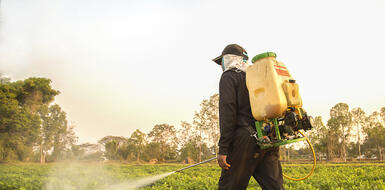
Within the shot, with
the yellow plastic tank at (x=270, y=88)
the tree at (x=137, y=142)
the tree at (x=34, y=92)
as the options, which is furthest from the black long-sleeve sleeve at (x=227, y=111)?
the tree at (x=137, y=142)

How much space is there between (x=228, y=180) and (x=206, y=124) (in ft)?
140

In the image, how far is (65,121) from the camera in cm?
4216

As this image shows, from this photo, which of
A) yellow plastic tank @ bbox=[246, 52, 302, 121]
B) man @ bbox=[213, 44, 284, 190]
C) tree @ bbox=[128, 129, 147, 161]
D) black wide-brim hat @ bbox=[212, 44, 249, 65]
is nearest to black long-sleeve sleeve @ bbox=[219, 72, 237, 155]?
man @ bbox=[213, 44, 284, 190]

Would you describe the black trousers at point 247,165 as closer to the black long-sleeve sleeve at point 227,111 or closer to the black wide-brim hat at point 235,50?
the black long-sleeve sleeve at point 227,111

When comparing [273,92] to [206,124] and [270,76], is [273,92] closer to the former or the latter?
[270,76]

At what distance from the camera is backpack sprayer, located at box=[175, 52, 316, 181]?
2160mm

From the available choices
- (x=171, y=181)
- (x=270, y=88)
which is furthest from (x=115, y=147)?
(x=270, y=88)

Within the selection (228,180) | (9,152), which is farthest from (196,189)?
(9,152)

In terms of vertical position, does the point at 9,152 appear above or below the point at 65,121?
below

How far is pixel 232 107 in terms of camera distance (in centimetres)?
242

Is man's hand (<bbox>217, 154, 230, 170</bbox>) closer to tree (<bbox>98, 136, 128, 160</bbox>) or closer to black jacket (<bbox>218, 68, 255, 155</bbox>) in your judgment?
black jacket (<bbox>218, 68, 255, 155</bbox>)

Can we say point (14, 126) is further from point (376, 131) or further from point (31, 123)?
point (376, 131)

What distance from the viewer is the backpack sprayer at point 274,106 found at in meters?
2.16

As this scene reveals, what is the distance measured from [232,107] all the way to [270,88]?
0.45 metres
